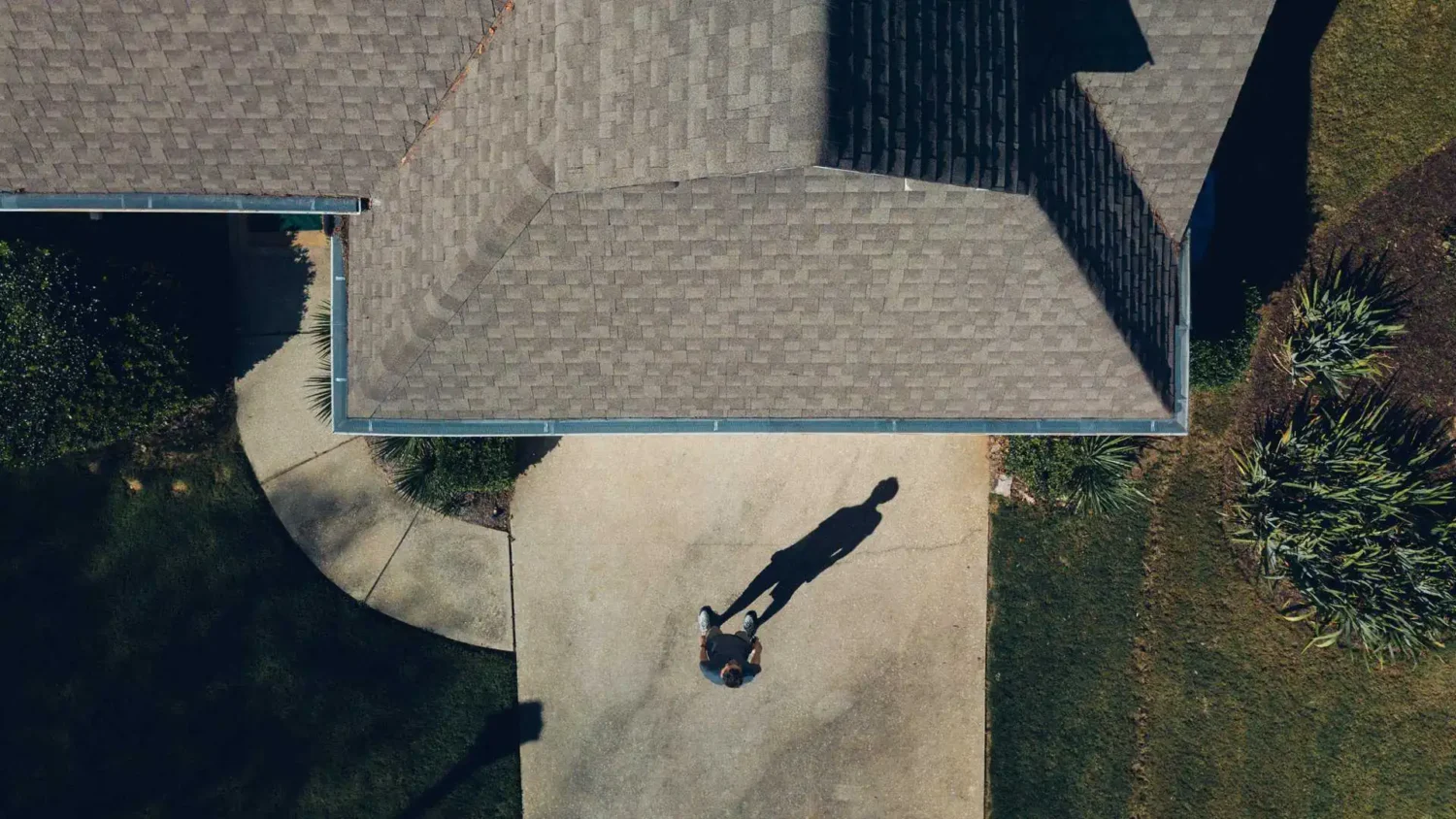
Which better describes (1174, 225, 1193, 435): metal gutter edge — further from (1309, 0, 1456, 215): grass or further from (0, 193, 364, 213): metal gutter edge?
(0, 193, 364, 213): metal gutter edge

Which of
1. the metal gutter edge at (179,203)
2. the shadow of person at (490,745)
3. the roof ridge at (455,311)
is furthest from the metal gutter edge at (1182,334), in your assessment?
the shadow of person at (490,745)

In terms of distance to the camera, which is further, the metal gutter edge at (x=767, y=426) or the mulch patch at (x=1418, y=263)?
the mulch patch at (x=1418, y=263)

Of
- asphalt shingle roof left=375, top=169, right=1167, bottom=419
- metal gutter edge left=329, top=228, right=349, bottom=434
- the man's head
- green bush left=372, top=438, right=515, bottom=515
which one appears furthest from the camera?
the man's head

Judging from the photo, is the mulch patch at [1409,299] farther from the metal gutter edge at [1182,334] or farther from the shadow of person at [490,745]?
the shadow of person at [490,745]

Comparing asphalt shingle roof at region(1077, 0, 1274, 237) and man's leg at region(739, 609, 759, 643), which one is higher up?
asphalt shingle roof at region(1077, 0, 1274, 237)

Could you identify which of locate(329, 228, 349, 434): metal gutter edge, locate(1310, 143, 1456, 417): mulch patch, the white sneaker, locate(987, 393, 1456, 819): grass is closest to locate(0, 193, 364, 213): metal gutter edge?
locate(329, 228, 349, 434): metal gutter edge

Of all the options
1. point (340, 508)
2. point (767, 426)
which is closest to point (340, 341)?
point (340, 508)

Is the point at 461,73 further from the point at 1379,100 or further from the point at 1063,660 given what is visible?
the point at 1379,100
